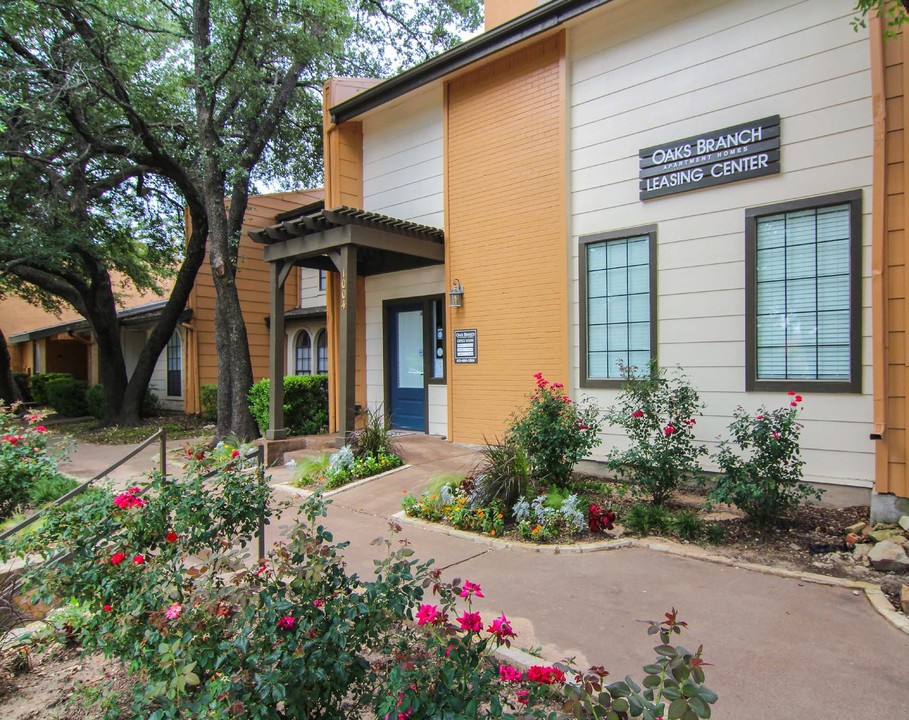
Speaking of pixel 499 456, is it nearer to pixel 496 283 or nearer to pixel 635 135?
pixel 496 283

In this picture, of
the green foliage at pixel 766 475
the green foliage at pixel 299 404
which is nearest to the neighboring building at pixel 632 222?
the green foliage at pixel 766 475

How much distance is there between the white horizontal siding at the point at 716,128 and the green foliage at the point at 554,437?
121 cm

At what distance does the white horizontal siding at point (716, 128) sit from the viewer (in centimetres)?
533

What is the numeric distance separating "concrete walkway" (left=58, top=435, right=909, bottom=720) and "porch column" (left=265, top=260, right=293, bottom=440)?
4.33 metres

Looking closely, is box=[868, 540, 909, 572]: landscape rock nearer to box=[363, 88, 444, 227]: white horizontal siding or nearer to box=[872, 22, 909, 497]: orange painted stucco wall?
box=[872, 22, 909, 497]: orange painted stucco wall

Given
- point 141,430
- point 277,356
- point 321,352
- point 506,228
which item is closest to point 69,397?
point 141,430

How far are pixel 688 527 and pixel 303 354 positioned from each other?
11.5 m

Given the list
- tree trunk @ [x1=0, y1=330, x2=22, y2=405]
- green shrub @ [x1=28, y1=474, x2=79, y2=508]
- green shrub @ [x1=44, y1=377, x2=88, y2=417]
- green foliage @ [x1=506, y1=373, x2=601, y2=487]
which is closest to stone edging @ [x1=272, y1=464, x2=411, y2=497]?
green foliage @ [x1=506, y1=373, x2=601, y2=487]

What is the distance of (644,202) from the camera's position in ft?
21.9

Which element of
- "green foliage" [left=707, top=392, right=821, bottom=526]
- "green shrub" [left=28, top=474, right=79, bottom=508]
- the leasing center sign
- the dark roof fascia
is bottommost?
"green shrub" [left=28, top=474, right=79, bottom=508]

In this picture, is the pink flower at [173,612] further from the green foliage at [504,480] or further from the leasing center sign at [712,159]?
the leasing center sign at [712,159]

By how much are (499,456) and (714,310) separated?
2.86m

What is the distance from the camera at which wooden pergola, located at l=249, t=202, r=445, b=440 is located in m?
7.99

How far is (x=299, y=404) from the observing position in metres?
10.7
